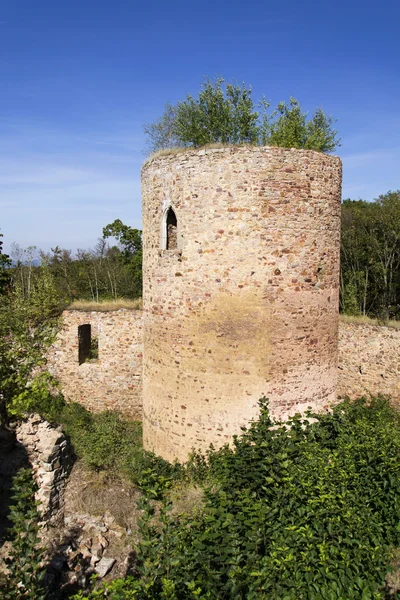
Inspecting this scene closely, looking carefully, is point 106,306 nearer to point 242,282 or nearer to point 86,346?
point 86,346

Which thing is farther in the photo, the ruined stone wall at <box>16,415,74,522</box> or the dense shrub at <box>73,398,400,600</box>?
the ruined stone wall at <box>16,415,74,522</box>

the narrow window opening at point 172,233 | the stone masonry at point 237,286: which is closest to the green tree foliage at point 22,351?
the stone masonry at point 237,286

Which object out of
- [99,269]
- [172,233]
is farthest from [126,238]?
[172,233]

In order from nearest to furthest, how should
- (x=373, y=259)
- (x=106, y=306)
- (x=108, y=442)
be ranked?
(x=108, y=442), (x=106, y=306), (x=373, y=259)

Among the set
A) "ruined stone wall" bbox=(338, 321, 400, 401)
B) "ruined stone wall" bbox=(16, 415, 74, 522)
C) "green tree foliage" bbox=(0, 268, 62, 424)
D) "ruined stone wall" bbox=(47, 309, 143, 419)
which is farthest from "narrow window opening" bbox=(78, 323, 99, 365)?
"ruined stone wall" bbox=(338, 321, 400, 401)

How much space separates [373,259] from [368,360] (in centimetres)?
1561

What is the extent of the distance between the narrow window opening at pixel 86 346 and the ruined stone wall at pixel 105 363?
142mm

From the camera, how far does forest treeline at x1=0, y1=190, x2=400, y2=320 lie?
24.7m

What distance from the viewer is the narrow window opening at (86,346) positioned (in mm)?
12723

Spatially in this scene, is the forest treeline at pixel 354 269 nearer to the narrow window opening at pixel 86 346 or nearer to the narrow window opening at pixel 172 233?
the narrow window opening at pixel 86 346

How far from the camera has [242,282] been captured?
7.75 m

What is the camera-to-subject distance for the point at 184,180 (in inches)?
314

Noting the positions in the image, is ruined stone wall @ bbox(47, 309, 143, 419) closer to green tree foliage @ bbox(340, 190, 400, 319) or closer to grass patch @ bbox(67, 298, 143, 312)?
grass patch @ bbox(67, 298, 143, 312)

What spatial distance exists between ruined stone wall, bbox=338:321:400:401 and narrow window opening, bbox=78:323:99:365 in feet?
24.3
